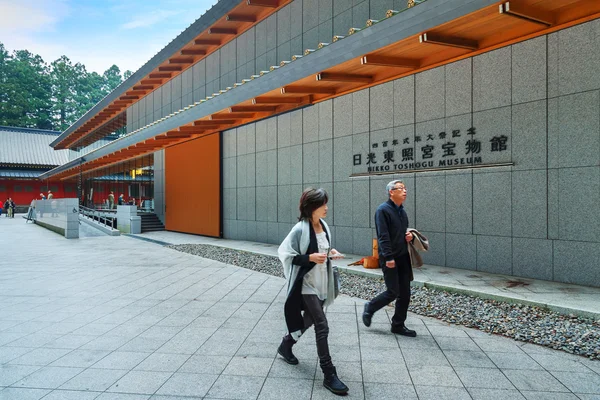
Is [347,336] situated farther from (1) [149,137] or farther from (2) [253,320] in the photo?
(1) [149,137]

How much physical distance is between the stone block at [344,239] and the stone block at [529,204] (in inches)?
176

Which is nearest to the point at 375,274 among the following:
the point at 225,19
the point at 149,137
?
the point at 225,19

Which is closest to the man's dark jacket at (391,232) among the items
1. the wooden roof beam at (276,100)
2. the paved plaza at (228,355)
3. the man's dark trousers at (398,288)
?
the man's dark trousers at (398,288)

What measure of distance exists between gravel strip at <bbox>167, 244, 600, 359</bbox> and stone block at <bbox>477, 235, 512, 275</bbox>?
1930mm

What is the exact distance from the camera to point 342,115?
11641mm

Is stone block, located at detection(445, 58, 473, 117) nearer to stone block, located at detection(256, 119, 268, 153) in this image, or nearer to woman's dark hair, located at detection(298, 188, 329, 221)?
woman's dark hair, located at detection(298, 188, 329, 221)

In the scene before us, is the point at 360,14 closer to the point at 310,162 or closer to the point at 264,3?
the point at 310,162

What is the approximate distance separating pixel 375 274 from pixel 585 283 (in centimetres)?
361

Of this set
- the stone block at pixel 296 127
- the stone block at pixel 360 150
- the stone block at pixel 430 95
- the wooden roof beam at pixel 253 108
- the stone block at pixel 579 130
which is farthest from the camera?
the wooden roof beam at pixel 253 108

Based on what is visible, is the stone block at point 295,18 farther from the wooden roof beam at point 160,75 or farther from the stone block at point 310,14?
the wooden roof beam at point 160,75

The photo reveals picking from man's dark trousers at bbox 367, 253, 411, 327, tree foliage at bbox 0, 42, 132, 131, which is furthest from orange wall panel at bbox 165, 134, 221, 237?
tree foliage at bbox 0, 42, 132, 131

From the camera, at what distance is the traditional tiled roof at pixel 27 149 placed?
140 ft

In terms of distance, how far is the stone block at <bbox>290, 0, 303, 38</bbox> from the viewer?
43.9 ft

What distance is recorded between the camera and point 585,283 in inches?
273
